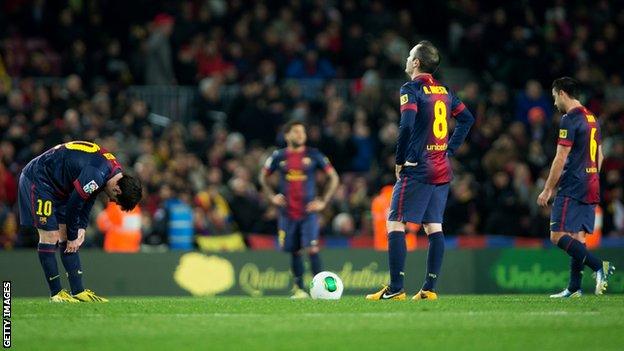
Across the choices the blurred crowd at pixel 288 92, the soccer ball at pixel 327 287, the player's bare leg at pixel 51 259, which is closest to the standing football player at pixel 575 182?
the soccer ball at pixel 327 287

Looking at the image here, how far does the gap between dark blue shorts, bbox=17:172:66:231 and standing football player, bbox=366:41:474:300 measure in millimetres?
3267

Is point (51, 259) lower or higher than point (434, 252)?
lower

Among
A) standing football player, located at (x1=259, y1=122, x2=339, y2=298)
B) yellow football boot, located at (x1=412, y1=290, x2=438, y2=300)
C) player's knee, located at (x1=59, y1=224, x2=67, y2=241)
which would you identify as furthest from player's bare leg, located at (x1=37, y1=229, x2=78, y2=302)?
standing football player, located at (x1=259, y1=122, x2=339, y2=298)

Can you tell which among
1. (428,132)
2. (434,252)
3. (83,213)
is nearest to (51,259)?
(83,213)

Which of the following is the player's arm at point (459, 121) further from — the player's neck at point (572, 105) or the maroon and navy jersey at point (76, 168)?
the maroon and navy jersey at point (76, 168)

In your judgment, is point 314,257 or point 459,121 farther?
point 314,257

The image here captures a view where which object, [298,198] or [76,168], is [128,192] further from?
[298,198]

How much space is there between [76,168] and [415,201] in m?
3.28

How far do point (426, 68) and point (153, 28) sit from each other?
12821 millimetres

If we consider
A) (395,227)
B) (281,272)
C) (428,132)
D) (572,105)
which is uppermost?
(572,105)

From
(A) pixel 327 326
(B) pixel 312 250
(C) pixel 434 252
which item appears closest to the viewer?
(A) pixel 327 326

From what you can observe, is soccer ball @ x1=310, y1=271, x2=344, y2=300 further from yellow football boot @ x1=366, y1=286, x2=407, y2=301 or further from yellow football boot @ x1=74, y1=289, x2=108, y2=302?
yellow football boot @ x1=74, y1=289, x2=108, y2=302

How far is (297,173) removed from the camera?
17953 mm

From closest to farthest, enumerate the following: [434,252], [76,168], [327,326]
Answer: [327,326] < [434,252] < [76,168]
